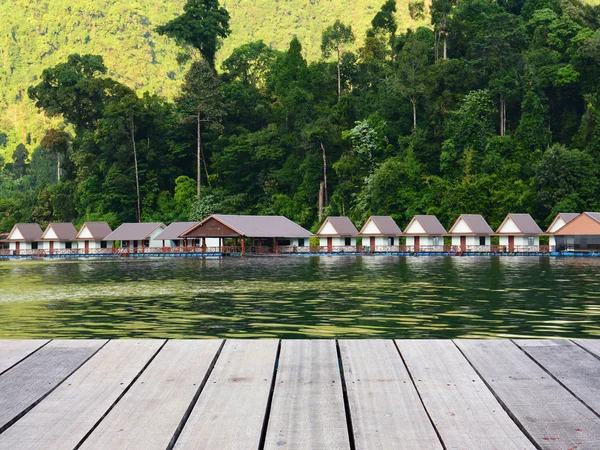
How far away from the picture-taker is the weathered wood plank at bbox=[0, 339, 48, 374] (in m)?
4.64

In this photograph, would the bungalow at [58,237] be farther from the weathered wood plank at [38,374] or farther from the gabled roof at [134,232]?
the weathered wood plank at [38,374]

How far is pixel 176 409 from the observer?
12.4 ft

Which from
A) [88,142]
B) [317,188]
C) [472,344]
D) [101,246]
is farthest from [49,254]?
[472,344]

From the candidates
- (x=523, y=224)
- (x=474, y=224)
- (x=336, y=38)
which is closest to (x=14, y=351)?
(x=523, y=224)

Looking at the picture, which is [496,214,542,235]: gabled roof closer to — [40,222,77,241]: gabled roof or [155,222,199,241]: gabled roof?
[155,222,199,241]: gabled roof

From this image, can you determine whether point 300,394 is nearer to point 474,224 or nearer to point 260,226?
point 474,224

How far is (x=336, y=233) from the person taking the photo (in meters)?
85.4

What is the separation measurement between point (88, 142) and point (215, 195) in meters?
20.2

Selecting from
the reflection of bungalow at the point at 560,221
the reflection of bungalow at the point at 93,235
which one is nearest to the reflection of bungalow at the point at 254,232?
the reflection of bungalow at the point at 93,235

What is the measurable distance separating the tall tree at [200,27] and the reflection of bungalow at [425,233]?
151 feet

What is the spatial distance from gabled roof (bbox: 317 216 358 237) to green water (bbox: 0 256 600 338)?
135ft

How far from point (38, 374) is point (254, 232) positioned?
253ft

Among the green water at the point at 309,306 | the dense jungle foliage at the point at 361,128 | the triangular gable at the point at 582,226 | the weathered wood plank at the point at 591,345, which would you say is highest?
the dense jungle foliage at the point at 361,128

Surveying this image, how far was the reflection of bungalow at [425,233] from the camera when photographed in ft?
268
